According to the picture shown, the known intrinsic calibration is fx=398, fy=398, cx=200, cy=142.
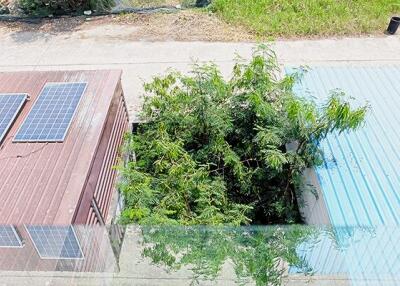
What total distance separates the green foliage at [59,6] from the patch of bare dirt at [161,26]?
27 centimetres

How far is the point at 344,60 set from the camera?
8.19 metres

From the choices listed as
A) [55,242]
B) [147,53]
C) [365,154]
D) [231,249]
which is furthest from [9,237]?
[147,53]

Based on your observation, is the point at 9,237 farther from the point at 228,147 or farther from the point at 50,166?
the point at 228,147

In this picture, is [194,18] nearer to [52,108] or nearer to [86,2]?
[86,2]

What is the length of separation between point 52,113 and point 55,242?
1726 millimetres

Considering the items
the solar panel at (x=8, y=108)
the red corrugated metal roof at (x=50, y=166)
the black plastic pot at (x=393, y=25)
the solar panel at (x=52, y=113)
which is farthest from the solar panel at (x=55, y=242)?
the black plastic pot at (x=393, y=25)

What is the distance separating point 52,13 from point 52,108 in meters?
6.19

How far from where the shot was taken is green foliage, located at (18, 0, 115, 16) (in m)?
9.84

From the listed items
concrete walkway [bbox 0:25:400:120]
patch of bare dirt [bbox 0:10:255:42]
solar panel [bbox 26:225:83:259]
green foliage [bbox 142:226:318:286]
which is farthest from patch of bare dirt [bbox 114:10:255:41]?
solar panel [bbox 26:225:83:259]

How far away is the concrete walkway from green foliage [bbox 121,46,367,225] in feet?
9.06

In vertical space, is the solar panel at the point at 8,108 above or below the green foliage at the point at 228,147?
above

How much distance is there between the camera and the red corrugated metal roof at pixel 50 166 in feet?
12.2

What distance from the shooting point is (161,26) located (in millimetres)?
9406

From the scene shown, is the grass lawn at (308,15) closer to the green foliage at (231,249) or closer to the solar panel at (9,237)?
the green foliage at (231,249)
